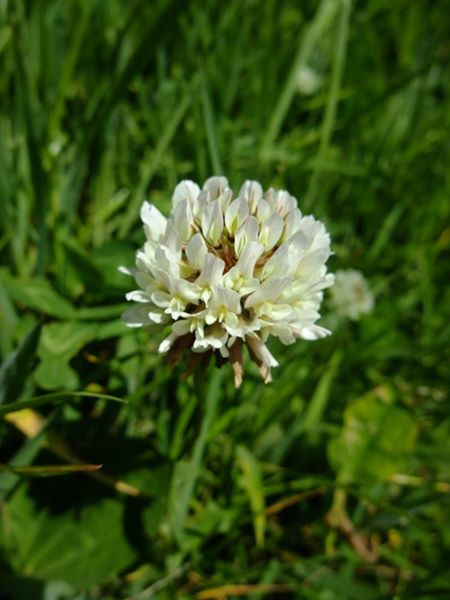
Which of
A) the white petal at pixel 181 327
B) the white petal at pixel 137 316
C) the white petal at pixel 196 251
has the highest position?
the white petal at pixel 196 251

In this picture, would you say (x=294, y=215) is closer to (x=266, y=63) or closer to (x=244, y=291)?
(x=244, y=291)

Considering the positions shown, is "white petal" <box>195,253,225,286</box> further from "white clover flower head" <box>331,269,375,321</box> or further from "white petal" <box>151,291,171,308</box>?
"white clover flower head" <box>331,269,375,321</box>

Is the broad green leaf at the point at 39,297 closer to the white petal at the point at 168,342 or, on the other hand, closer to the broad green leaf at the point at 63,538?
the broad green leaf at the point at 63,538

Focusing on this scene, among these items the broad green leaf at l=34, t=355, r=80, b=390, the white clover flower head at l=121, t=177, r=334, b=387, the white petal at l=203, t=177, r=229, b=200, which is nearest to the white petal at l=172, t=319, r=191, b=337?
the white clover flower head at l=121, t=177, r=334, b=387

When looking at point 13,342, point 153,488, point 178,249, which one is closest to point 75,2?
point 13,342

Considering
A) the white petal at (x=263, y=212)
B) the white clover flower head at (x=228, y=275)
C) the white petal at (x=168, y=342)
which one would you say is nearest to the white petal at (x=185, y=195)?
the white clover flower head at (x=228, y=275)

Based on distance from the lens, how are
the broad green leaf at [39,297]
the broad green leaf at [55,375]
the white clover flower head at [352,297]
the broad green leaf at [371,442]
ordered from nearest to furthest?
1. the broad green leaf at [55,375]
2. the broad green leaf at [39,297]
3. the broad green leaf at [371,442]
4. the white clover flower head at [352,297]
